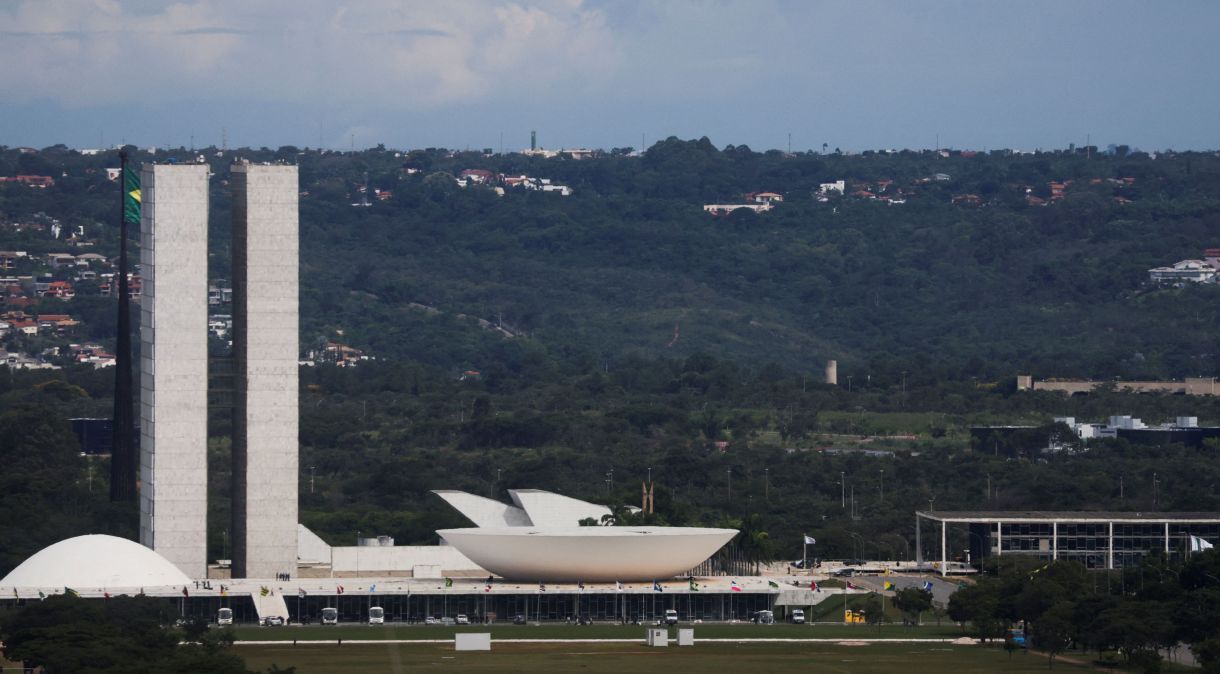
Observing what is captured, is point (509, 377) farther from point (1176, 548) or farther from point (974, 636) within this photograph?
point (974, 636)

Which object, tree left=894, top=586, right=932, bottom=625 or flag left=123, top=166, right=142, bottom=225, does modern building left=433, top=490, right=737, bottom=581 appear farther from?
flag left=123, top=166, right=142, bottom=225

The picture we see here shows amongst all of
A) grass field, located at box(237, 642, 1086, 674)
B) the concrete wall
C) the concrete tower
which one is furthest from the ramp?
the concrete wall

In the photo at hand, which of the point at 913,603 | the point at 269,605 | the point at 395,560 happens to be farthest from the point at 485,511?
the point at 913,603

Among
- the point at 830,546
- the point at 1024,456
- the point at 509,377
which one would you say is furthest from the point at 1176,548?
the point at 509,377

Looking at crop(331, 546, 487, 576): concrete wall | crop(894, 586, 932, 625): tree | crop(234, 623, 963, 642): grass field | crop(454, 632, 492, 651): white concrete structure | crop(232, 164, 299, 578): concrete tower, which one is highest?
crop(232, 164, 299, 578): concrete tower

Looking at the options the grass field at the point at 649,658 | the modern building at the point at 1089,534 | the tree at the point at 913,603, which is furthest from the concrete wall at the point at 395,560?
the modern building at the point at 1089,534

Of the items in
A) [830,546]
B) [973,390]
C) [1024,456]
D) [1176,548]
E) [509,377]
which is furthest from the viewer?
[509,377]
